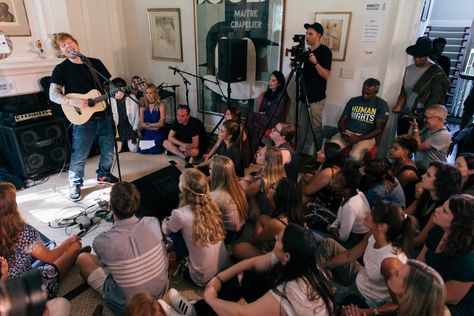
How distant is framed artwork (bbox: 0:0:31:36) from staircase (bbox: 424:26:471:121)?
5811mm

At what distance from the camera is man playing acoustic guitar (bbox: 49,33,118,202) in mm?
2693

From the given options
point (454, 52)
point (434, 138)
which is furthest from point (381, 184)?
point (454, 52)

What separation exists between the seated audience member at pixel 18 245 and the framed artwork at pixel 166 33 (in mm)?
3455

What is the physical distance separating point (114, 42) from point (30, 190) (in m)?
2.55

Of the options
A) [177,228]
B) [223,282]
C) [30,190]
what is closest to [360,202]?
[223,282]

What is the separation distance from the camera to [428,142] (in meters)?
2.74

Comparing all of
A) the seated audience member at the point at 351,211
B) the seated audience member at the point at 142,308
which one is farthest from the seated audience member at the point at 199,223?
the seated audience member at the point at 351,211

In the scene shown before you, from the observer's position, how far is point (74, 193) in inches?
120

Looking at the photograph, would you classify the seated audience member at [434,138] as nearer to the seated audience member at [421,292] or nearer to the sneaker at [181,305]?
the seated audience member at [421,292]

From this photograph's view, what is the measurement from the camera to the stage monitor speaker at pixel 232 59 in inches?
146

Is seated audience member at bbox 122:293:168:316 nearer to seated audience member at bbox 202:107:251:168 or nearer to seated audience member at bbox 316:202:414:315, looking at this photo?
seated audience member at bbox 316:202:414:315

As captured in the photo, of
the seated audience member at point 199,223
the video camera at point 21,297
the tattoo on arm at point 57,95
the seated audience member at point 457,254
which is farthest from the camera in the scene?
the tattoo on arm at point 57,95

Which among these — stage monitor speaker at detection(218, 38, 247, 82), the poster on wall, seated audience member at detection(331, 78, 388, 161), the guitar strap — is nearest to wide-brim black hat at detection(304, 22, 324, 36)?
the poster on wall

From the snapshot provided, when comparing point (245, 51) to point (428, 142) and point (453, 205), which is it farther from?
point (453, 205)
